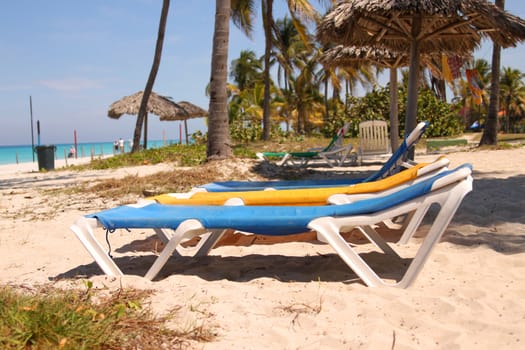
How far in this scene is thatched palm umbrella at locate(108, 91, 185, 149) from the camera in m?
19.1

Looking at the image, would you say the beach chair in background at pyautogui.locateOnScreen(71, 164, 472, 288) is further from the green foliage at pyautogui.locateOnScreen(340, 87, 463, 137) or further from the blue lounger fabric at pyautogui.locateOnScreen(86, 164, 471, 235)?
the green foliage at pyautogui.locateOnScreen(340, 87, 463, 137)

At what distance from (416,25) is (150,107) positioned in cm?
1363

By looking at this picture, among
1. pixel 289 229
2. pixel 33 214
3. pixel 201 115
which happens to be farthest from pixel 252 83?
pixel 289 229

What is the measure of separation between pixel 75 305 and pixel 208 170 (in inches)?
225

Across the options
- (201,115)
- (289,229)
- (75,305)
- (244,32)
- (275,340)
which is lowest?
(275,340)

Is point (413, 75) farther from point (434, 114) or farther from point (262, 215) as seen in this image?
point (434, 114)

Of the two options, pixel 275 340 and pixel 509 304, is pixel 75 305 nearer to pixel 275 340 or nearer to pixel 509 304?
pixel 275 340

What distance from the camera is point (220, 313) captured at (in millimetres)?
2373

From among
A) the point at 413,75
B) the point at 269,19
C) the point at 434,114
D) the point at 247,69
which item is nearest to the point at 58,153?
the point at 247,69

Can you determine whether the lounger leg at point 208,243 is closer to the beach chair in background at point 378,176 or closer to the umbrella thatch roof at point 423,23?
the beach chair in background at point 378,176

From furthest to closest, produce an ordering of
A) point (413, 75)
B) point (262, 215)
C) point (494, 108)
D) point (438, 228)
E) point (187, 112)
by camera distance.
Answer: point (187, 112), point (494, 108), point (413, 75), point (262, 215), point (438, 228)

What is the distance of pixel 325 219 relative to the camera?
2711 millimetres

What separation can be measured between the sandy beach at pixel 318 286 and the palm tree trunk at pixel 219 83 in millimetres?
4287

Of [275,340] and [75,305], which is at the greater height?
[75,305]
